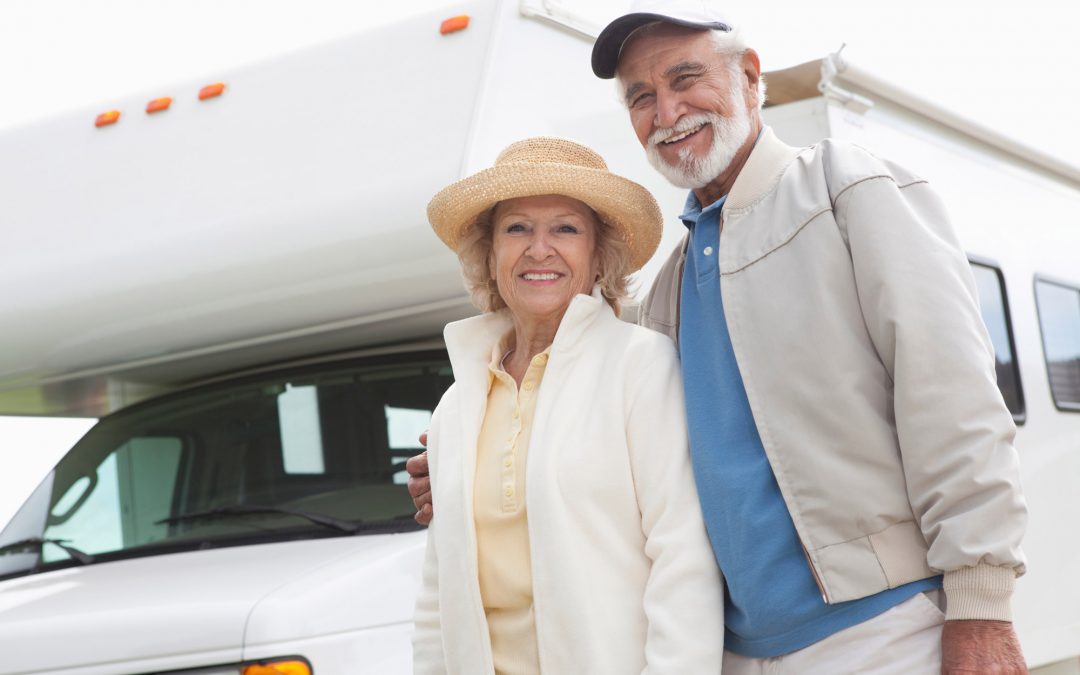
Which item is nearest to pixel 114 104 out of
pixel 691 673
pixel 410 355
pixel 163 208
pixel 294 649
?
pixel 163 208

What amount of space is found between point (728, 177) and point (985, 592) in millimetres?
1083

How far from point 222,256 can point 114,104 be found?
105 cm

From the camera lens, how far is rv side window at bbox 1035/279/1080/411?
4.96 meters

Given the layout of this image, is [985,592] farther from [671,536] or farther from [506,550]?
[506,550]

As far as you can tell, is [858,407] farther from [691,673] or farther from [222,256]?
[222,256]

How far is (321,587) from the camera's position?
309cm

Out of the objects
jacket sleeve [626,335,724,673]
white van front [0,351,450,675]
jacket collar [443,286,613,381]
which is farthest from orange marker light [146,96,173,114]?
jacket sleeve [626,335,724,673]

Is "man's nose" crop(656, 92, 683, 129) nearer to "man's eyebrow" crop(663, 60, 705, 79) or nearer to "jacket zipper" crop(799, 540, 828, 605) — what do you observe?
"man's eyebrow" crop(663, 60, 705, 79)

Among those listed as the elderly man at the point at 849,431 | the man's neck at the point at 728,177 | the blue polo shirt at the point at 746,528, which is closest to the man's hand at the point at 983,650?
the elderly man at the point at 849,431

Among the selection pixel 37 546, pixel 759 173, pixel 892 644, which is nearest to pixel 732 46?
pixel 759 173

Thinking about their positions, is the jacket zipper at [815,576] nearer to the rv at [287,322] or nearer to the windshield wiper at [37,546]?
the rv at [287,322]

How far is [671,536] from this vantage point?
225 cm

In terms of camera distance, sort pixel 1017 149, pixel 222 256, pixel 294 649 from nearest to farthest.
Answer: pixel 294 649
pixel 222 256
pixel 1017 149

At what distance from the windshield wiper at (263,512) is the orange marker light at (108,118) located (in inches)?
57.0
